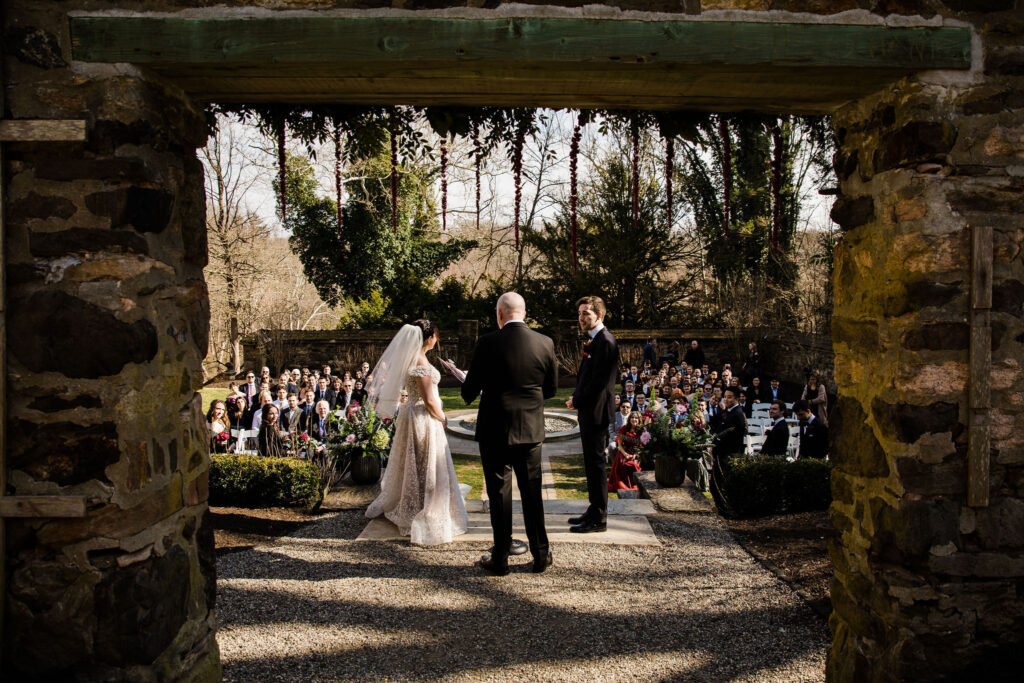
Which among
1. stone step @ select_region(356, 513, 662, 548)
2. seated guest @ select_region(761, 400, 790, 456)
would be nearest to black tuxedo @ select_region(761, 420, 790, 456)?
seated guest @ select_region(761, 400, 790, 456)

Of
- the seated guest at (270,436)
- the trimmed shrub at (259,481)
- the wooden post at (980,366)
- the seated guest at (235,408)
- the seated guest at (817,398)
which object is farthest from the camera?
the seated guest at (235,408)

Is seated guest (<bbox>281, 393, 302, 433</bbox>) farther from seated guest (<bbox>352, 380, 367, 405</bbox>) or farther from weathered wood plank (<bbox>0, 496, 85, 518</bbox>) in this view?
weathered wood plank (<bbox>0, 496, 85, 518</bbox>)

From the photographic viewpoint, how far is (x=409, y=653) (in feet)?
12.1

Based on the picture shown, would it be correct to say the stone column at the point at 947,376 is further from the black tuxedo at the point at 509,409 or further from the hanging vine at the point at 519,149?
the black tuxedo at the point at 509,409

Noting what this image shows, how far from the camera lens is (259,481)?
24.2ft

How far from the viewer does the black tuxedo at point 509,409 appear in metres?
4.51

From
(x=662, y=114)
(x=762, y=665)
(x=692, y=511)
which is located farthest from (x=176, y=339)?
(x=692, y=511)

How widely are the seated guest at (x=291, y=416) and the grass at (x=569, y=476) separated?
372 cm

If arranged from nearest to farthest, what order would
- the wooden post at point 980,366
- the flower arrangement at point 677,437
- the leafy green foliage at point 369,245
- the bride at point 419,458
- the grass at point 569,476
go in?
the wooden post at point 980,366, the bride at point 419,458, the flower arrangement at point 677,437, the grass at point 569,476, the leafy green foliage at point 369,245

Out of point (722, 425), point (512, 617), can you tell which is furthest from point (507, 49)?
point (722, 425)

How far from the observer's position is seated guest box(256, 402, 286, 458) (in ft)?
28.7

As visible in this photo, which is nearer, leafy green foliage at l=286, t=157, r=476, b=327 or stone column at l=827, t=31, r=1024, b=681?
stone column at l=827, t=31, r=1024, b=681

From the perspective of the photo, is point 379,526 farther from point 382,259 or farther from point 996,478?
point 382,259

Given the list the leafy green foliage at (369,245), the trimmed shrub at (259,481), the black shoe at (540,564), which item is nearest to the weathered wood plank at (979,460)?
the black shoe at (540,564)
